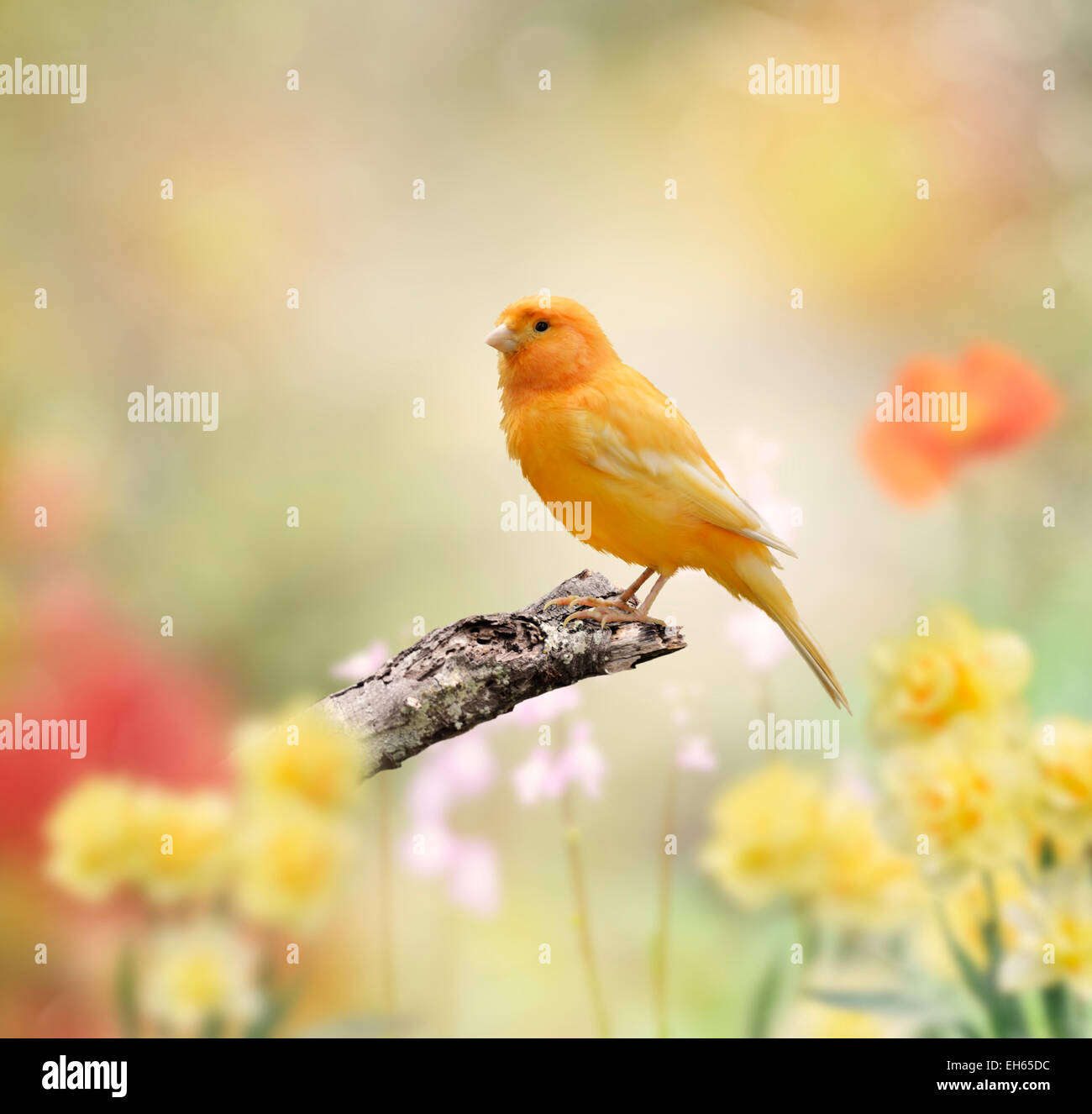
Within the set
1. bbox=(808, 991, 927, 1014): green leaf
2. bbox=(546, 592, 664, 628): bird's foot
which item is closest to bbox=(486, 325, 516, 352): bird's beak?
bbox=(546, 592, 664, 628): bird's foot

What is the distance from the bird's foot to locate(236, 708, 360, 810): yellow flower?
0.60 meters

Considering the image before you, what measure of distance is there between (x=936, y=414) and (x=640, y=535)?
1.15m

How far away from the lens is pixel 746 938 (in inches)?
120

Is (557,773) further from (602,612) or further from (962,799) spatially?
(962,799)

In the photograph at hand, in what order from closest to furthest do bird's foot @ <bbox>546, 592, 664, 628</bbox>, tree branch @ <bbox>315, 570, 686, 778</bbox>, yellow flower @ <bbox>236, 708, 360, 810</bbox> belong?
tree branch @ <bbox>315, 570, 686, 778</bbox> < yellow flower @ <bbox>236, 708, 360, 810</bbox> < bird's foot @ <bbox>546, 592, 664, 628</bbox>

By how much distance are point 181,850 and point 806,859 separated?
171 centimetres

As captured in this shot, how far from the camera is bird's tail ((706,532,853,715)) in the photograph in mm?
2701

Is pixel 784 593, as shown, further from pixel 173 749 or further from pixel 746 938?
pixel 173 749

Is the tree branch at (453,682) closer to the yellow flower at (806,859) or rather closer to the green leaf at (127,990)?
the yellow flower at (806,859)

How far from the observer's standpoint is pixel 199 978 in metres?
2.91

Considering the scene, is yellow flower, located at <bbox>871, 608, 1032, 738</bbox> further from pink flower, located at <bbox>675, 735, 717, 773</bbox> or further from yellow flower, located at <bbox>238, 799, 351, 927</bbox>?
yellow flower, located at <bbox>238, 799, 351, 927</bbox>

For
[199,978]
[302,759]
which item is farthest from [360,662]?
[199,978]

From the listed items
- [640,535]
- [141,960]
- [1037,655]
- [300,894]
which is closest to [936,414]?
[1037,655]
